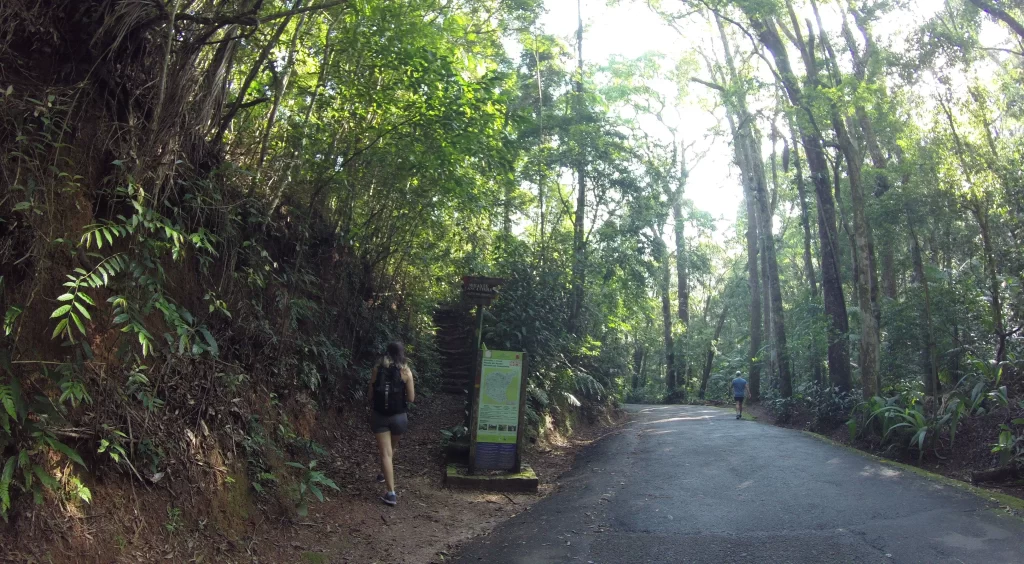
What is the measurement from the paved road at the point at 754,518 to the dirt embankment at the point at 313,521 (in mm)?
569

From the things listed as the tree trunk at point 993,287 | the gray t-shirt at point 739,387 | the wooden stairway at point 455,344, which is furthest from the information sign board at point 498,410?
the gray t-shirt at point 739,387

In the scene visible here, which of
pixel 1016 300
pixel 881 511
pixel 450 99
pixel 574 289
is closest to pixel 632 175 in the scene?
pixel 574 289

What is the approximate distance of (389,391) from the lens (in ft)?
25.6

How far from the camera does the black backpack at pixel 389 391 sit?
7781 millimetres

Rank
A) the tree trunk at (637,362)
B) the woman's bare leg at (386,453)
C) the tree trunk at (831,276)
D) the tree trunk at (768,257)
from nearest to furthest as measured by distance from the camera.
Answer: the woman's bare leg at (386,453)
the tree trunk at (831,276)
the tree trunk at (768,257)
the tree trunk at (637,362)

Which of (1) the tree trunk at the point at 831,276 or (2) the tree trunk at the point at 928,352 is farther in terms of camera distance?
(1) the tree trunk at the point at 831,276

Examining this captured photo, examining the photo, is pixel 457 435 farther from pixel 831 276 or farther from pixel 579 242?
pixel 831 276

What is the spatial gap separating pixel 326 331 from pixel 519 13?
970 cm

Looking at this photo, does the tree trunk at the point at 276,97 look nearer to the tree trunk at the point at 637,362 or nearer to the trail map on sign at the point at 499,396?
the trail map on sign at the point at 499,396

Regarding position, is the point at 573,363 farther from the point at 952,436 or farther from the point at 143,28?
the point at 143,28

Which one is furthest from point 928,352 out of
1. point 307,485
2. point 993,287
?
point 307,485

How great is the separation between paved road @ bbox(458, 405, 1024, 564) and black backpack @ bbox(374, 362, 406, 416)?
170 cm

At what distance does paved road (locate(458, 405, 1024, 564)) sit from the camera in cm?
614

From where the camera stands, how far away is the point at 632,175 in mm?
20000
